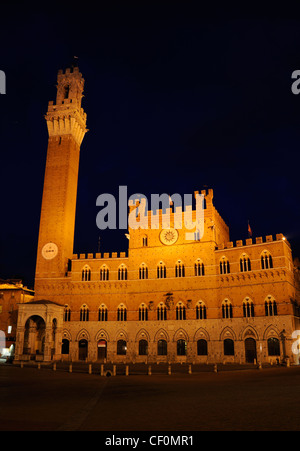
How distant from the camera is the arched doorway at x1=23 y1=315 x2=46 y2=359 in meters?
44.2

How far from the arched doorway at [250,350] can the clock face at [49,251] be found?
26346 mm

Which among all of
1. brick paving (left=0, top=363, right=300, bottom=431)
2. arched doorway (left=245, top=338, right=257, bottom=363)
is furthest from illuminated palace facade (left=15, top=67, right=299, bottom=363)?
brick paving (left=0, top=363, right=300, bottom=431)

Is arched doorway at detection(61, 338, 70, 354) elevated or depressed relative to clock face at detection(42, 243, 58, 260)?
depressed

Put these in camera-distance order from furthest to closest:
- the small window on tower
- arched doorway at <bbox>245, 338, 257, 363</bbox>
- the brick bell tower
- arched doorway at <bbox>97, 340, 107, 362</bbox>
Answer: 1. the small window on tower
2. the brick bell tower
3. arched doorway at <bbox>97, 340, 107, 362</bbox>
4. arched doorway at <bbox>245, 338, 257, 363</bbox>

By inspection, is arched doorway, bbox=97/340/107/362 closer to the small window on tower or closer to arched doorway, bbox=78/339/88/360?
arched doorway, bbox=78/339/88/360

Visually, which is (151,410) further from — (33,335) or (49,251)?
(49,251)

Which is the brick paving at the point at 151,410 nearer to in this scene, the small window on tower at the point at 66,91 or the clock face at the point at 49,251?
the clock face at the point at 49,251

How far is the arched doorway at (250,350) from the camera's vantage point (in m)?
38.4

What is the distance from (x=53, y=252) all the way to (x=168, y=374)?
26.5 meters

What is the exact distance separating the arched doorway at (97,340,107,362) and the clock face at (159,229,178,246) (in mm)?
14349

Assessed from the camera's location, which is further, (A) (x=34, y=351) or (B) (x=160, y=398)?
(A) (x=34, y=351)

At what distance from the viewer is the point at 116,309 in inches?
1788

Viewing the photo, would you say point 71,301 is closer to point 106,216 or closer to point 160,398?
point 106,216
